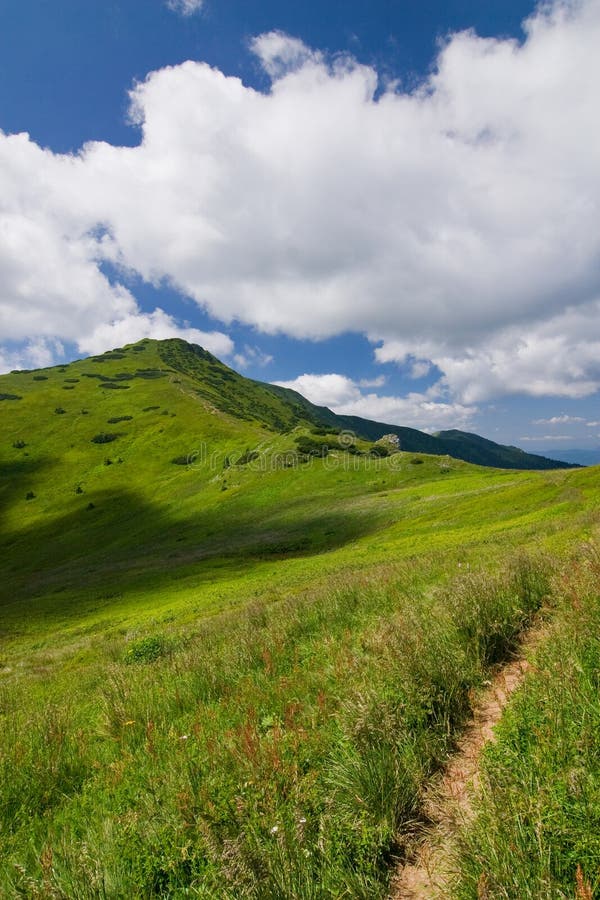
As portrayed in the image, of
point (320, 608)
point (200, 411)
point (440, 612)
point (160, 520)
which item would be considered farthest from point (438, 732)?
point (200, 411)

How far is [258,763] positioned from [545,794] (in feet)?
9.17

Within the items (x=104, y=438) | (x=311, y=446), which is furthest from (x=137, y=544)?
(x=104, y=438)

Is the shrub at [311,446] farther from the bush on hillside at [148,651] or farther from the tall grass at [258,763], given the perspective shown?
the tall grass at [258,763]

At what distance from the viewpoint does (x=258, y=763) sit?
15.5 feet

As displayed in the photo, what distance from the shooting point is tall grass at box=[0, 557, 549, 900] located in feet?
12.3

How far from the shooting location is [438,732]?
511 cm

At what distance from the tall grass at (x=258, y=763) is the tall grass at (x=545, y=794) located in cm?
84

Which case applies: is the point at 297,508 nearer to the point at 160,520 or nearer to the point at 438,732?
the point at 160,520

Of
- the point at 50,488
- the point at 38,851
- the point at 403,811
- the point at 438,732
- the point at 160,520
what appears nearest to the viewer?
the point at 403,811

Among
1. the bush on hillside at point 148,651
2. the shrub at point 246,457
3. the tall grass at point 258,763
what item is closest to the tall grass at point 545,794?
the tall grass at point 258,763

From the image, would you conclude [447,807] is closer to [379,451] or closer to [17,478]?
[379,451]

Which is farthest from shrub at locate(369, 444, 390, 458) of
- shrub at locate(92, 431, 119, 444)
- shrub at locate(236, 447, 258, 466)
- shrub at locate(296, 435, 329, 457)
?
shrub at locate(92, 431, 119, 444)

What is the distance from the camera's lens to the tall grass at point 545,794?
2920mm

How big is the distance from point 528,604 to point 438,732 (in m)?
4.10
